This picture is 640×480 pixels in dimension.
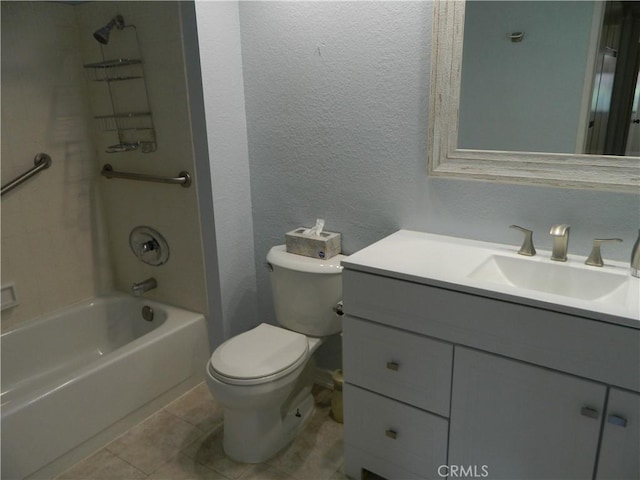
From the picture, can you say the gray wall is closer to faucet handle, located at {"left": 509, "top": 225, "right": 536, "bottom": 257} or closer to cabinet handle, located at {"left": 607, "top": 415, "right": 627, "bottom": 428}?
faucet handle, located at {"left": 509, "top": 225, "right": 536, "bottom": 257}

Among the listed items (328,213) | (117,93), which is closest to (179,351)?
(328,213)

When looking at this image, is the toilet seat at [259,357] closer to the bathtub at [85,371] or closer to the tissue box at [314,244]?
the tissue box at [314,244]

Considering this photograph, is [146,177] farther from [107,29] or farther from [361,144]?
[361,144]

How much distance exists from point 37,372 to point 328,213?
1566 millimetres

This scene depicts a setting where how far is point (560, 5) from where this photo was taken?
141cm

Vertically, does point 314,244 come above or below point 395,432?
above

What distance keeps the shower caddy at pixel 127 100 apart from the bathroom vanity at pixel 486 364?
4.06 ft

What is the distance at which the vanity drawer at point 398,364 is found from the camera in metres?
1.39

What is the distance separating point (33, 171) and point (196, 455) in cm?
142

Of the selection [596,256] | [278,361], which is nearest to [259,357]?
[278,361]

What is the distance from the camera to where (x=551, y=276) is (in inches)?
57.2

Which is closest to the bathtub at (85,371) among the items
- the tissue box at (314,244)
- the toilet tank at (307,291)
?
the toilet tank at (307,291)

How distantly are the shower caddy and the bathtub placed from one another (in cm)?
80

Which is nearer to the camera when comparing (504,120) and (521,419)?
(521,419)
